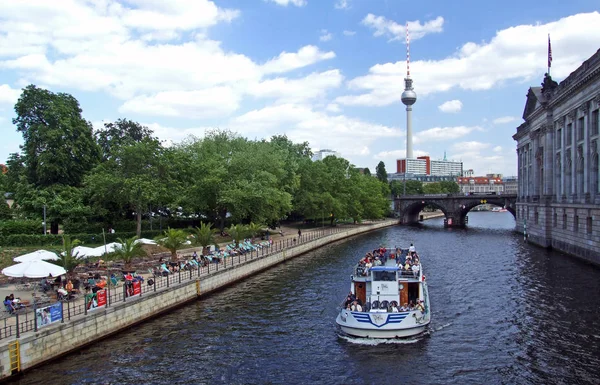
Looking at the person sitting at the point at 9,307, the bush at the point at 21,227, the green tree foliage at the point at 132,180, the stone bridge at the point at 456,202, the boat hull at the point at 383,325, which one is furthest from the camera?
the stone bridge at the point at 456,202

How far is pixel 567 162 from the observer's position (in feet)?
210

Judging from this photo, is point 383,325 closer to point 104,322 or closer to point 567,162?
point 104,322

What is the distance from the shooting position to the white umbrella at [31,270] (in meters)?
27.8

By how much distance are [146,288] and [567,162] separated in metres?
57.1

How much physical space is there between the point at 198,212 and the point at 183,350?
44.3 metres

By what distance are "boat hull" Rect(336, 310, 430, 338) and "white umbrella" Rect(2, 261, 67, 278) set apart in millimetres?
17987

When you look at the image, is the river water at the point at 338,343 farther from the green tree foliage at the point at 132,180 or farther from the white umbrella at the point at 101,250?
the green tree foliage at the point at 132,180

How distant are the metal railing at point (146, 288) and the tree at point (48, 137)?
26407mm

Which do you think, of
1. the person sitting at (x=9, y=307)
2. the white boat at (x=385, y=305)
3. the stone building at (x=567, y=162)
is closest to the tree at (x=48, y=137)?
the person sitting at (x=9, y=307)

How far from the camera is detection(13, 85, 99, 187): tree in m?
58.8

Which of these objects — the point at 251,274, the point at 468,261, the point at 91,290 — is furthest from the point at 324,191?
the point at 91,290

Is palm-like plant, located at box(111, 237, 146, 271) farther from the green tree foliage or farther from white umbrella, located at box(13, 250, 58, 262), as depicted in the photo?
the green tree foliage

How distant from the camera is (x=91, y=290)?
30781 mm

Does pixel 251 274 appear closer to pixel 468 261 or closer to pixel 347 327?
pixel 347 327
